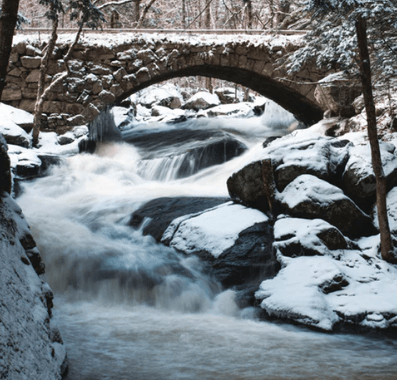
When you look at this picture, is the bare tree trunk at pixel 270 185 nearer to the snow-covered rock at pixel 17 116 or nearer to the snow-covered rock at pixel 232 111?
the snow-covered rock at pixel 17 116

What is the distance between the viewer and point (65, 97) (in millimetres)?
13344

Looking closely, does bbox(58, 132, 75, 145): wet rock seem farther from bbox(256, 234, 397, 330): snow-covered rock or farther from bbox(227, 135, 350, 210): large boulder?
bbox(256, 234, 397, 330): snow-covered rock

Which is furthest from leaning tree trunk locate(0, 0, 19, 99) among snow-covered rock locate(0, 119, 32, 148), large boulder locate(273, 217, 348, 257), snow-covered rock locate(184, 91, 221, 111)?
snow-covered rock locate(184, 91, 221, 111)

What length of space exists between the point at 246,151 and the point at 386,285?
8160 millimetres

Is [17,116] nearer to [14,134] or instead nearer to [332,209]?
[14,134]

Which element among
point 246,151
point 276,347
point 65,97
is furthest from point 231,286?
point 65,97

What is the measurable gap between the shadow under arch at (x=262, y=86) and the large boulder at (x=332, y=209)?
8.17 meters

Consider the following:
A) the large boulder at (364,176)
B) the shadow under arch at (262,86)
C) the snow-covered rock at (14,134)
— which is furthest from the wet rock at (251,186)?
the snow-covered rock at (14,134)

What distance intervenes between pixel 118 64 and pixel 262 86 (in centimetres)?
555

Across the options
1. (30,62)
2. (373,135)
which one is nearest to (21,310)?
(373,135)

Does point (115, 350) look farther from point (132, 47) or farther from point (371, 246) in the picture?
point (132, 47)

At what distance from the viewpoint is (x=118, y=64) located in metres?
13.4

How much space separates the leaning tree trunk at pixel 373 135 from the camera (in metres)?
5.32

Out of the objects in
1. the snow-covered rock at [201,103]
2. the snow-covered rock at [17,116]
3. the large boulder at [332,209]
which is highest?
the snow-covered rock at [201,103]
